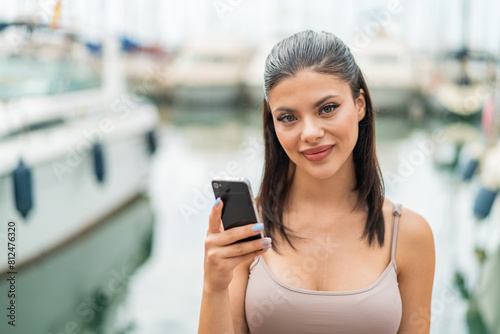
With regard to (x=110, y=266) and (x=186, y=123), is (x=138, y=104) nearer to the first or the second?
(x=110, y=266)

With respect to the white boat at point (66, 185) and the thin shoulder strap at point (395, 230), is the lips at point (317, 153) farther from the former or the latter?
the white boat at point (66, 185)

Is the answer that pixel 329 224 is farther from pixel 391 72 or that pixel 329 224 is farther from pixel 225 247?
pixel 391 72

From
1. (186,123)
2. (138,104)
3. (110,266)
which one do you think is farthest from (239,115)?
(110,266)

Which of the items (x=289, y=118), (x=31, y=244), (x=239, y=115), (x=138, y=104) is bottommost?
(x=239, y=115)

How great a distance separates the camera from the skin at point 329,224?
1.22 metres

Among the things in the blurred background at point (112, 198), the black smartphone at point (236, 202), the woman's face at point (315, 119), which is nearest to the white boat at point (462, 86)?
the blurred background at point (112, 198)

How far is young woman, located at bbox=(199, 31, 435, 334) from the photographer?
1214 mm

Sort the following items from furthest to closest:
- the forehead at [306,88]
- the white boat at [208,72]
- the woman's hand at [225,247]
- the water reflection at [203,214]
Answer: the white boat at [208,72], the water reflection at [203,214], the forehead at [306,88], the woman's hand at [225,247]

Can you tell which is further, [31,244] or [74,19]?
[74,19]

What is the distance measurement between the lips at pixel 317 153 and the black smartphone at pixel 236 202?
0.64 ft

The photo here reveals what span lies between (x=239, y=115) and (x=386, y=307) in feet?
47.6

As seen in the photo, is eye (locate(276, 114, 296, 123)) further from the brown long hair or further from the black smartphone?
the black smartphone

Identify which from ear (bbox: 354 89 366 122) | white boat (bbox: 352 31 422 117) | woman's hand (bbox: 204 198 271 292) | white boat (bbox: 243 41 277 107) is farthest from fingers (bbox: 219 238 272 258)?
white boat (bbox: 243 41 277 107)

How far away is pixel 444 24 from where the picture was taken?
639 inches
